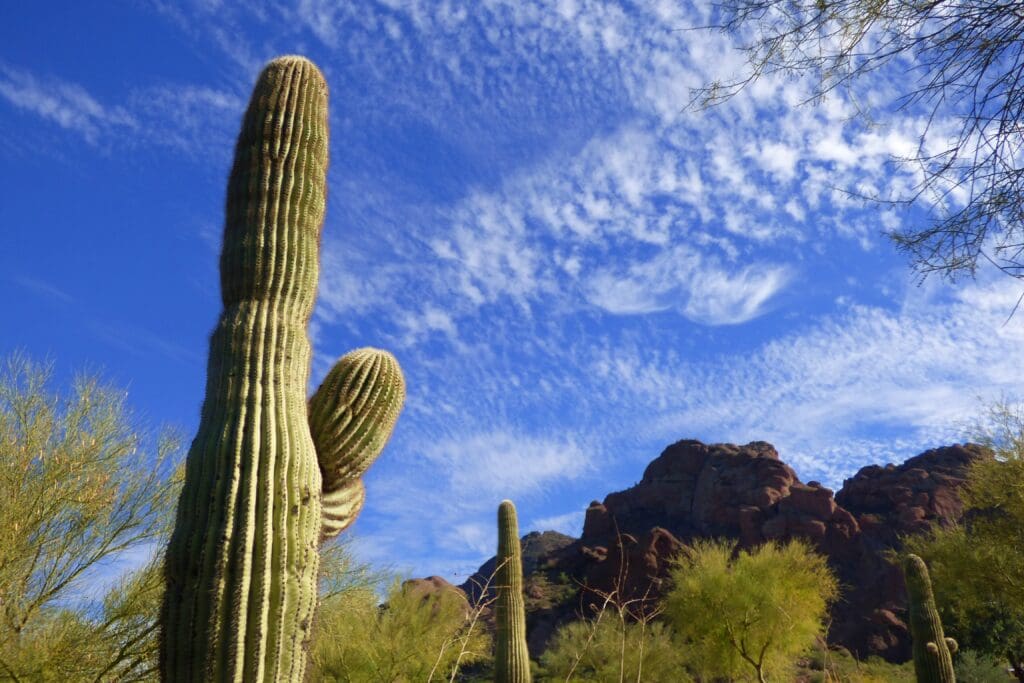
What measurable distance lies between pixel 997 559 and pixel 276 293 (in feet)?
51.8

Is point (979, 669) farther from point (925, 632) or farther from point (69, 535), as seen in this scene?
point (69, 535)

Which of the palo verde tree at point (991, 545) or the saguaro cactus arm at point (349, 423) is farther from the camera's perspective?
the palo verde tree at point (991, 545)

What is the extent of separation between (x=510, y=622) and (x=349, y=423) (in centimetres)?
1042

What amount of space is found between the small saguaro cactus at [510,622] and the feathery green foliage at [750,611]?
315 inches

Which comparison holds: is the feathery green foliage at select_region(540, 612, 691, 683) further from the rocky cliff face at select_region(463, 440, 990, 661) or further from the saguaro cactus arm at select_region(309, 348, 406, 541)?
the saguaro cactus arm at select_region(309, 348, 406, 541)

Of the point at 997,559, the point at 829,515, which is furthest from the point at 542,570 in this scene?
the point at 997,559

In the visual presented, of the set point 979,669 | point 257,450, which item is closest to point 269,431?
point 257,450

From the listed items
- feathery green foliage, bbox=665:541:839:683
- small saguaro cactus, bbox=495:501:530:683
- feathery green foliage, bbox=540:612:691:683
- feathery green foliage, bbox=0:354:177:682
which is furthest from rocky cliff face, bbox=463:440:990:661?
feathery green foliage, bbox=0:354:177:682

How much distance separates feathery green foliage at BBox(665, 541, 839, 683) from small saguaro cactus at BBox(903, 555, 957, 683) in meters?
4.24

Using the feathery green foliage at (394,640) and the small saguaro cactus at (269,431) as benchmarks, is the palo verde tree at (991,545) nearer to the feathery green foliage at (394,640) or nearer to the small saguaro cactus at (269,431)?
the feathery green foliage at (394,640)

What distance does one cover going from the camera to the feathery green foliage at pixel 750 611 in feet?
64.6

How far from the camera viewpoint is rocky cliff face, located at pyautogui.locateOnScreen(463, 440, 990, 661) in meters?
37.5

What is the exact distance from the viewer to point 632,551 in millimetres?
40031

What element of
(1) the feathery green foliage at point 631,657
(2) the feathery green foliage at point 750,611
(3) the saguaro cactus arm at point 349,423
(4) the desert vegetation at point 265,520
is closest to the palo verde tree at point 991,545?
(4) the desert vegetation at point 265,520
